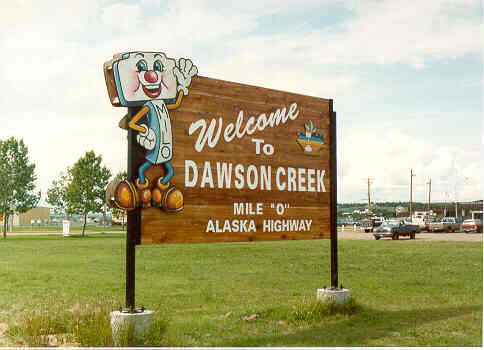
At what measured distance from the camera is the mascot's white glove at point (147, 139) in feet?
23.4

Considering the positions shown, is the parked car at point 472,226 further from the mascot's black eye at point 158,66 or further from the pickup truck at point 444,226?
the mascot's black eye at point 158,66

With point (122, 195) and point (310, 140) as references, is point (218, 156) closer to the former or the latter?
point (122, 195)

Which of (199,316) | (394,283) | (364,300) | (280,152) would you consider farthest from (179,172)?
(394,283)

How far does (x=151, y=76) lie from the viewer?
721cm

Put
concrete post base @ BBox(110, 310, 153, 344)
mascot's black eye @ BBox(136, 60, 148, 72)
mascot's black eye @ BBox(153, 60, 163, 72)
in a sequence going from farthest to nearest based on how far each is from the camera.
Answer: mascot's black eye @ BBox(153, 60, 163, 72) < mascot's black eye @ BBox(136, 60, 148, 72) < concrete post base @ BBox(110, 310, 153, 344)

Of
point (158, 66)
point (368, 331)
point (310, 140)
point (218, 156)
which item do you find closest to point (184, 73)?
point (158, 66)

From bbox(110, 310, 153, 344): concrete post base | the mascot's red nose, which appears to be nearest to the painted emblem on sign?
the mascot's red nose

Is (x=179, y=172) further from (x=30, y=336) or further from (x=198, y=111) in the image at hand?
(x=30, y=336)

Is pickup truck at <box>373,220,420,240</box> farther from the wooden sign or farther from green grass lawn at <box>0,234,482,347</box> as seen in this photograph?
the wooden sign

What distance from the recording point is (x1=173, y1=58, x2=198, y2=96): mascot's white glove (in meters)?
7.59

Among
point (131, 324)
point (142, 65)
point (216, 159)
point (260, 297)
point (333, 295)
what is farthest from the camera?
point (260, 297)

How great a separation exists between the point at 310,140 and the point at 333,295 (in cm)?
262

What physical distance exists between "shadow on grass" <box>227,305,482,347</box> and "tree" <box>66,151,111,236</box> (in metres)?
46.3

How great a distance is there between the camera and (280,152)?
8.88 meters
